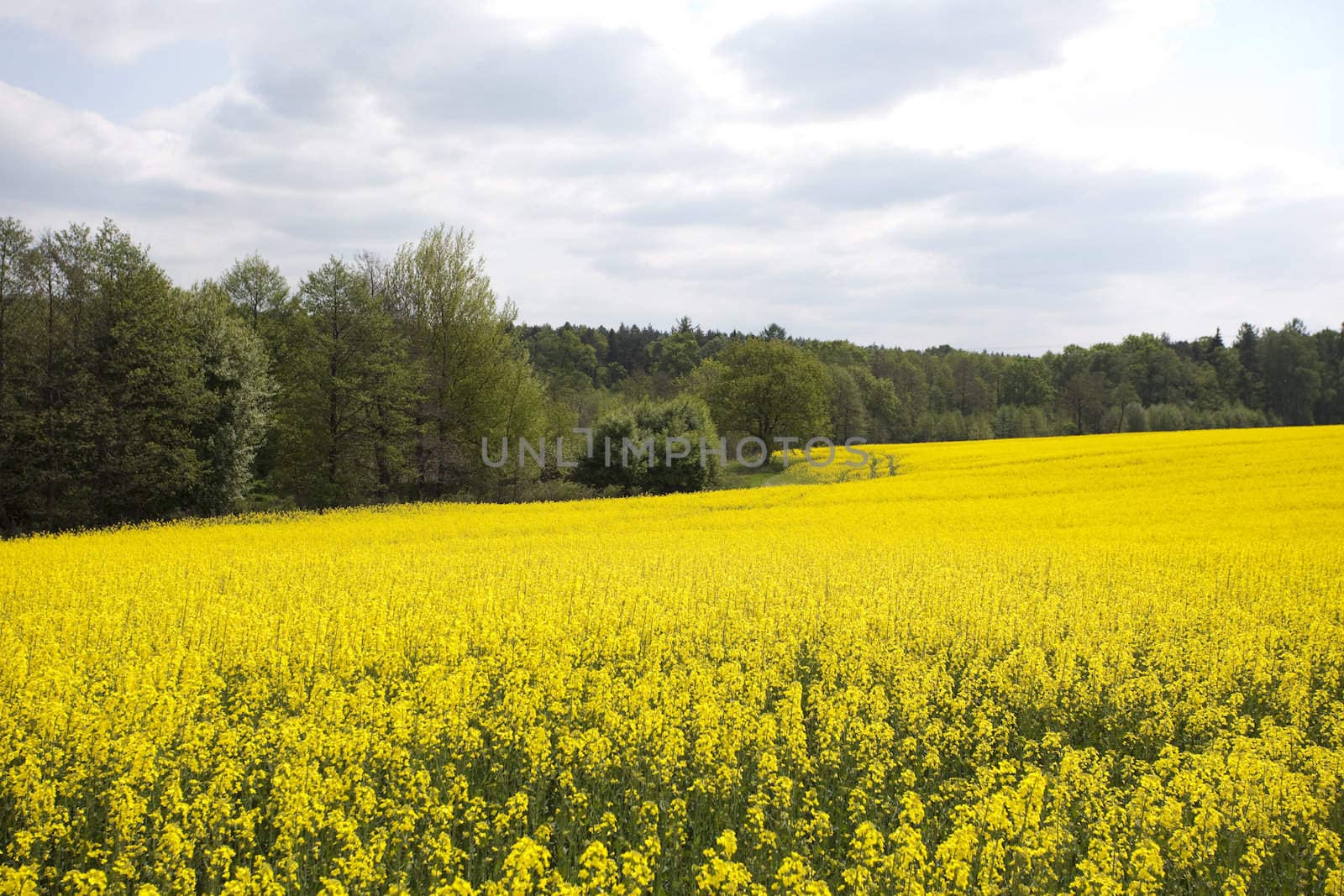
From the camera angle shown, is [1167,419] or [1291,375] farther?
[1291,375]

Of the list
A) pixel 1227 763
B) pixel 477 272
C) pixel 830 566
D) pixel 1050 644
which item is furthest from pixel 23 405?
pixel 1227 763

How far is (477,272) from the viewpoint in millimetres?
35156

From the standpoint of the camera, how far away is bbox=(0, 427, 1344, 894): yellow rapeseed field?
459 cm

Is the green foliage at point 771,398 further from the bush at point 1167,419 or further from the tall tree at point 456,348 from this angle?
the bush at point 1167,419

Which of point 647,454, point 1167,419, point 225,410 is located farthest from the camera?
point 1167,419

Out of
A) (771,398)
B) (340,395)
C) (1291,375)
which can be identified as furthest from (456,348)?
(1291,375)

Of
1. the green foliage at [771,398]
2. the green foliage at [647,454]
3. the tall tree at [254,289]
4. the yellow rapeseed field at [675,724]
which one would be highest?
the tall tree at [254,289]

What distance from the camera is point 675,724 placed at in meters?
6.09

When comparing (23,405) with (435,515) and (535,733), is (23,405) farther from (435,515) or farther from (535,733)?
(535,733)

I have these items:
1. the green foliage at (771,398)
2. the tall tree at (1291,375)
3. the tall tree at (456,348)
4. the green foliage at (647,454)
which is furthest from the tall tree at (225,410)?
the tall tree at (1291,375)

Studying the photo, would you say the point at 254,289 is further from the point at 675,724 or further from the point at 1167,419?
the point at 1167,419

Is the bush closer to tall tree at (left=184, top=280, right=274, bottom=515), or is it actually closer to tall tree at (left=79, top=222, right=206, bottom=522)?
tall tree at (left=184, top=280, right=274, bottom=515)

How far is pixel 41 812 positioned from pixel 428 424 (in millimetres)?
→ 29408

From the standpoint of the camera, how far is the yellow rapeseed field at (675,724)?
15.0 ft
